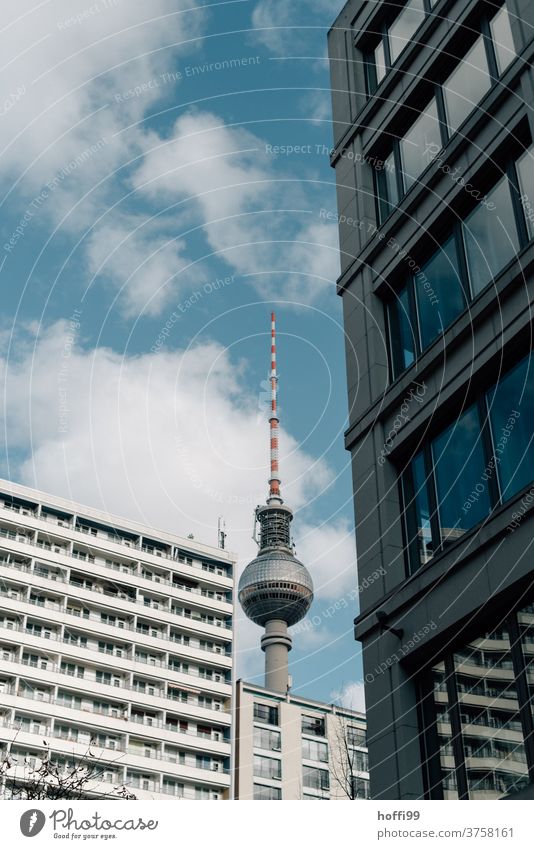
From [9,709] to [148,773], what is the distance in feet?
42.9

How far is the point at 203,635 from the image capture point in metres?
94.5

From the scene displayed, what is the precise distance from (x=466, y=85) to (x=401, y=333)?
17.0 feet

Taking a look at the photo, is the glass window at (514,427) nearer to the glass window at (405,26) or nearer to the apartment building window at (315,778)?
the glass window at (405,26)

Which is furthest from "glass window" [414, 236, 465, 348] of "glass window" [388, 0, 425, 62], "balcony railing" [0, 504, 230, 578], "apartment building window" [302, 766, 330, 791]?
"apartment building window" [302, 766, 330, 791]

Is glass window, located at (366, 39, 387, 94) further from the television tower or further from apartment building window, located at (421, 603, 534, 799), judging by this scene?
the television tower

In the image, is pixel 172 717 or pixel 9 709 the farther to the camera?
pixel 172 717

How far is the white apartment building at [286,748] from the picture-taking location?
96.8 m

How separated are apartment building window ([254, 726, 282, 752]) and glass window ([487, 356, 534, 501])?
88.9 meters

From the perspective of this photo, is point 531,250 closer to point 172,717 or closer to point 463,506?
point 463,506

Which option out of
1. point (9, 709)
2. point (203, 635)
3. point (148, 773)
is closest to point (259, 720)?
point (203, 635)

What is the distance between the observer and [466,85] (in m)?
20.4

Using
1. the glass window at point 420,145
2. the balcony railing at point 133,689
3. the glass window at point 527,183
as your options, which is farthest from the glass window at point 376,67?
the balcony railing at point 133,689

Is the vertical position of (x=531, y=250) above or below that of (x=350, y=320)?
below
